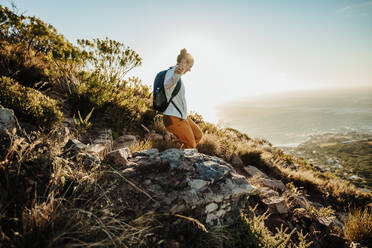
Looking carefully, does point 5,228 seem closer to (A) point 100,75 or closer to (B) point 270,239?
(B) point 270,239

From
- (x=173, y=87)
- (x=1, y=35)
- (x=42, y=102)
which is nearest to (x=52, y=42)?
(x=1, y=35)

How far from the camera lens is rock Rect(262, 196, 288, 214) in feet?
9.72

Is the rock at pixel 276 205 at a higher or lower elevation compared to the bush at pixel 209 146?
lower

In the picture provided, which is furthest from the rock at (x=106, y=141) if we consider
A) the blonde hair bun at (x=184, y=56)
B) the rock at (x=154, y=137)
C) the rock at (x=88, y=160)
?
the blonde hair bun at (x=184, y=56)

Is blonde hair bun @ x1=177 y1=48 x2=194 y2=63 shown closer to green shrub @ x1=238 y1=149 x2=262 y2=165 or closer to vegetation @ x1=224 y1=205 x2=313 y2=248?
vegetation @ x1=224 y1=205 x2=313 y2=248

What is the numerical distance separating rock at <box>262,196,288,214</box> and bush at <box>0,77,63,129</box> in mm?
4054

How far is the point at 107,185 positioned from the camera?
1.75 meters

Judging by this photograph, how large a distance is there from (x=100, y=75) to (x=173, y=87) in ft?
7.54

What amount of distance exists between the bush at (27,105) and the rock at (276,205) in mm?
4054

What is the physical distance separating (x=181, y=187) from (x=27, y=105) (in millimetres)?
2648

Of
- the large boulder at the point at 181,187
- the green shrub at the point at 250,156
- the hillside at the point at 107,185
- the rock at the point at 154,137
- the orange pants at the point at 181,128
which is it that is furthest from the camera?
the green shrub at the point at 250,156

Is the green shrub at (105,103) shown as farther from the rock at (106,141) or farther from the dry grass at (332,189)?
the dry grass at (332,189)

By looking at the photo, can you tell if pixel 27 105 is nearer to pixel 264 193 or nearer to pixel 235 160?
pixel 264 193

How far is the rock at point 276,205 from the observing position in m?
2.96
